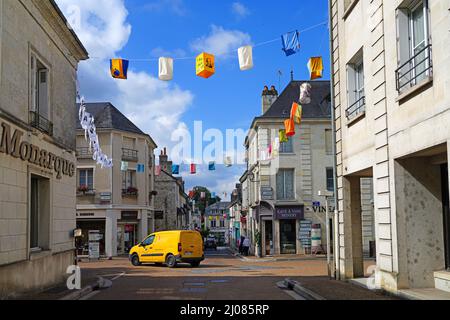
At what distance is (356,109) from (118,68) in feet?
24.2

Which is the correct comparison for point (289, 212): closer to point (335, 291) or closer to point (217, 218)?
point (335, 291)

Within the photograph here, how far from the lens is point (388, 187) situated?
39.0ft

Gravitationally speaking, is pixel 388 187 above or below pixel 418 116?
below

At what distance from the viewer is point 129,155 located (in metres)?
40.2

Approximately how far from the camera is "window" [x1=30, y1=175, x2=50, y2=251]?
14.8 m

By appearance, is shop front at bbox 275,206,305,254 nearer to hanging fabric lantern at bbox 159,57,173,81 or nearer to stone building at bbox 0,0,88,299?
stone building at bbox 0,0,88,299

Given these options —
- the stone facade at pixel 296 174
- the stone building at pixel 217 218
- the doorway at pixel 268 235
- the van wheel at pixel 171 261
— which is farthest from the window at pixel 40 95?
the stone building at pixel 217 218

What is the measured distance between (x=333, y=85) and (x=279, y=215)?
1961 centimetres

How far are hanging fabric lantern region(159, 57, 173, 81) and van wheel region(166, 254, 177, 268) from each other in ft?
34.2

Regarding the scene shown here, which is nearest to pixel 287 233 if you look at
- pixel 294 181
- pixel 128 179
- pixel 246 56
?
pixel 294 181

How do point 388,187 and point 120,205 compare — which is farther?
point 120,205
